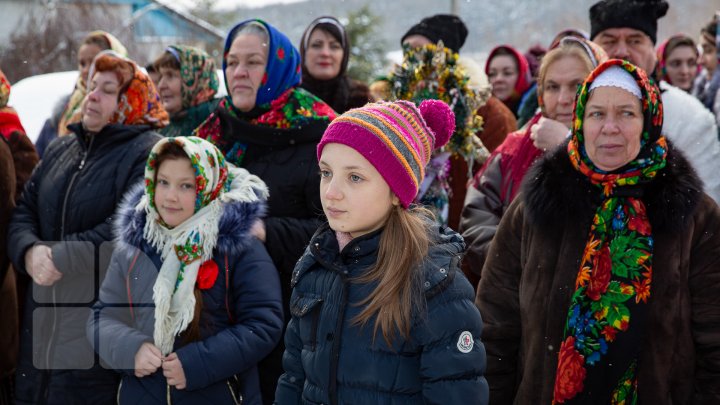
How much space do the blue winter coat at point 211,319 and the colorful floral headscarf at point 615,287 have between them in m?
1.24

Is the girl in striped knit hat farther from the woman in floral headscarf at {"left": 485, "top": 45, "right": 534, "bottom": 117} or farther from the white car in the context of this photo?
the white car

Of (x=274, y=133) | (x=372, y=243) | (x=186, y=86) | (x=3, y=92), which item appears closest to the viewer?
(x=372, y=243)

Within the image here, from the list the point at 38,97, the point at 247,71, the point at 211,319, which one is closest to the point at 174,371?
the point at 211,319

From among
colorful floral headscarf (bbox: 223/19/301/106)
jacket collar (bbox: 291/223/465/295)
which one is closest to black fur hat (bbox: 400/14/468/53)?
colorful floral headscarf (bbox: 223/19/301/106)

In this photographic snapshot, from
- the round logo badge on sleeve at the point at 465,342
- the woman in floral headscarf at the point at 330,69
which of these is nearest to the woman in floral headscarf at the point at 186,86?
the woman in floral headscarf at the point at 330,69

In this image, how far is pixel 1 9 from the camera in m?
32.8

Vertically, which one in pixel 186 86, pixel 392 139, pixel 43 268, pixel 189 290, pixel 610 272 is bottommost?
pixel 43 268

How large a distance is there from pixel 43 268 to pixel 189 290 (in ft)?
3.72

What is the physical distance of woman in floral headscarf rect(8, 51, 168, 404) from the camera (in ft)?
12.9

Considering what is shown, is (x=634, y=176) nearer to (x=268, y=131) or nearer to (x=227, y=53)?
(x=268, y=131)

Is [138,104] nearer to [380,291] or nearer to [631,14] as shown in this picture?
[380,291]

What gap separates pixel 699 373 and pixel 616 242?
550 millimetres

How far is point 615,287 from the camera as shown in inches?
115

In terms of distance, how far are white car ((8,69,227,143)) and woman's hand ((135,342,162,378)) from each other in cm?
495
